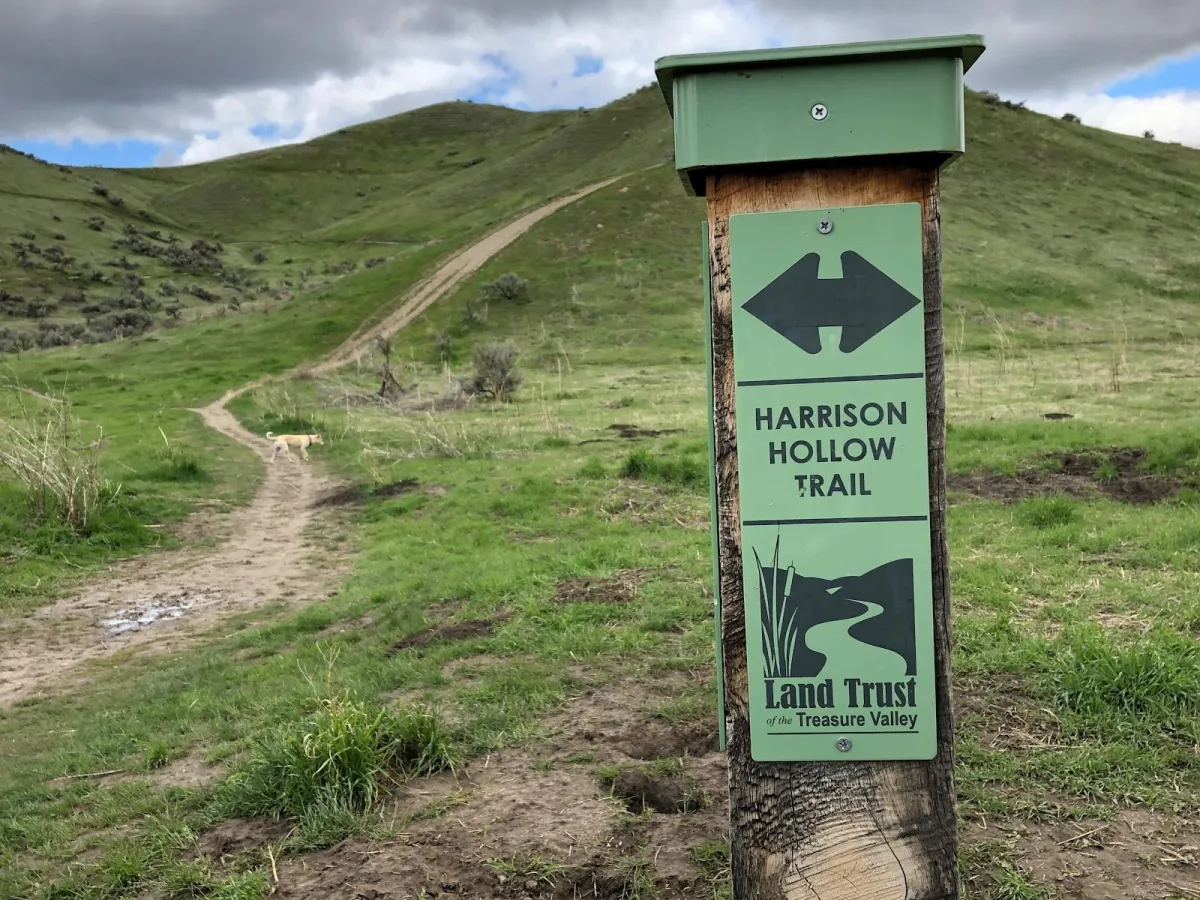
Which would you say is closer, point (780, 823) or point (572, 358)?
point (780, 823)

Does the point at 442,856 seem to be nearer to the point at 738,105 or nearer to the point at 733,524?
the point at 733,524

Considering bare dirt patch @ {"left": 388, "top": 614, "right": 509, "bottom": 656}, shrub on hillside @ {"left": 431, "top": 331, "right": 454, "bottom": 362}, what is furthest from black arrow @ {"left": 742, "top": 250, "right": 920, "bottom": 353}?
shrub on hillside @ {"left": 431, "top": 331, "right": 454, "bottom": 362}

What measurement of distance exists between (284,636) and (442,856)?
13.3ft

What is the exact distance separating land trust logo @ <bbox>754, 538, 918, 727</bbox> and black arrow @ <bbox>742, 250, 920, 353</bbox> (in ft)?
1.73

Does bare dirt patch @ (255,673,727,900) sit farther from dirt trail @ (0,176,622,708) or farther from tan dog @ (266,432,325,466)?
tan dog @ (266,432,325,466)

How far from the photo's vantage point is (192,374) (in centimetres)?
2766

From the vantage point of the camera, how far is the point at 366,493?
12.2 metres

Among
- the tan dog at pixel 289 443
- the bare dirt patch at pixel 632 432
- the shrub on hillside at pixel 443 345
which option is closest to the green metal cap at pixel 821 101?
the bare dirt patch at pixel 632 432

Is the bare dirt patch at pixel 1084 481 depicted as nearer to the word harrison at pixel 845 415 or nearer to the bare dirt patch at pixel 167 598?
the word harrison at pixel 845 415

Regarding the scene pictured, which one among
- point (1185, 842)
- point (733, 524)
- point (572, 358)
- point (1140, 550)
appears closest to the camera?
point (733, 524)

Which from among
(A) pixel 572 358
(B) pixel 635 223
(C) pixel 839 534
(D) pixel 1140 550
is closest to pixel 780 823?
(C) pixel 839 534

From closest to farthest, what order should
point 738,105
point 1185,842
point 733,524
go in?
point 738,105 → point 733,524 → point 1185,842

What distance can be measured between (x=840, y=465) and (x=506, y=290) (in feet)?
108

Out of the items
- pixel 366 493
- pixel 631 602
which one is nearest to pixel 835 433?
pixel 631 602
